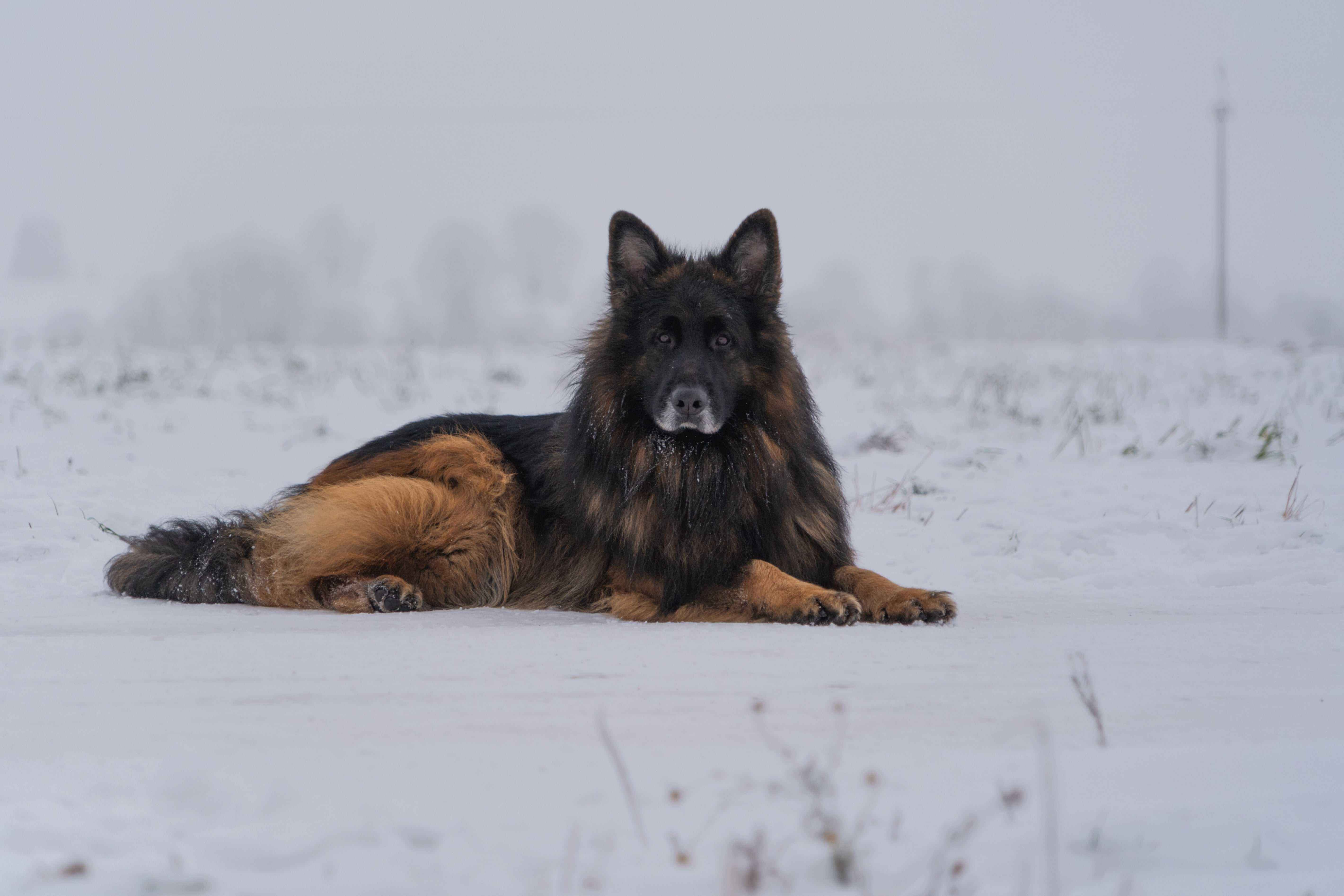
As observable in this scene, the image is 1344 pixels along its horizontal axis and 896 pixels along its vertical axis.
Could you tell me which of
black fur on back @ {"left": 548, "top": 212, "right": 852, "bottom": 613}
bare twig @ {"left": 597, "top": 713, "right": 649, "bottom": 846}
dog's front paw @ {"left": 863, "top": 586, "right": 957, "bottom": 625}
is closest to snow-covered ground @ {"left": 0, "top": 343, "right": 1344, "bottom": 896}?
bare twig @ {"left": 597, "top": 713, "right": 649, "bottom": 846}

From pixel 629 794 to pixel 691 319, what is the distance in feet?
9.00

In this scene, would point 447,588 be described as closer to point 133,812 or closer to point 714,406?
point 714,406

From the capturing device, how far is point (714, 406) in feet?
13.4

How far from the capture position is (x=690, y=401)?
4.00 m

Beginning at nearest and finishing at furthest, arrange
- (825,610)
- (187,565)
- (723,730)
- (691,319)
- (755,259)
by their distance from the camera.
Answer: (723,730)
(825,610)
(691,319)
(187,565)
(755,259)

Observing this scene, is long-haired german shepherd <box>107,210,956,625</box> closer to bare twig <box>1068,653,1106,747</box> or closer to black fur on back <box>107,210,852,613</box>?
black fur on back <box>107,210,852,613</box>

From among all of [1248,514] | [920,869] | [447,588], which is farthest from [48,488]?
[1248,514]

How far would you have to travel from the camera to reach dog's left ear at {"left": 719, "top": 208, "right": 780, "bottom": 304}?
4.36m

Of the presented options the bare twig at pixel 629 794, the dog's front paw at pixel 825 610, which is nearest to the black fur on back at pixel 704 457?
the dog's front paw at pixel 825 610

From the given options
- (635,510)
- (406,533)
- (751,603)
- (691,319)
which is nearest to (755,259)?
(691,319)

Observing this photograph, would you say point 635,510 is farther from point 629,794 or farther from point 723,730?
point 629,794

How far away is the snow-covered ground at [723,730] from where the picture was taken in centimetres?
162

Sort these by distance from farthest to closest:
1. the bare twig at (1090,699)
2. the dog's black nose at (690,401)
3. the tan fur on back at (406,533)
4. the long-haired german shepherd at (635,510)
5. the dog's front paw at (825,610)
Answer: the tan fur on back at (406,533) → the long-haired german shepherd at (635,510) → the dog's black nose at (690,401) → the dog's front paw at (825,610) → the bare twig at (1090,699)

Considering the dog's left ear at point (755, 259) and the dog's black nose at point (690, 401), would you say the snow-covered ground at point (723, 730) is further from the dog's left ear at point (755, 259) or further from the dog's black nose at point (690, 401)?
the dog's left ear at point (755, 259)
